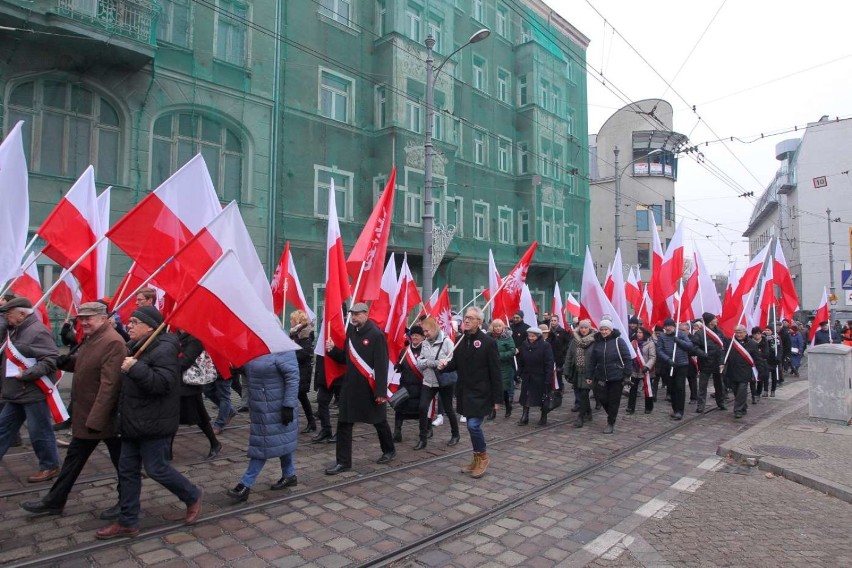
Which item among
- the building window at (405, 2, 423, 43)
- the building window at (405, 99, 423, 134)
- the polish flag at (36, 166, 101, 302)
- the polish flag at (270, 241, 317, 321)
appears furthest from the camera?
the building window at (405, 2, 423, 43)

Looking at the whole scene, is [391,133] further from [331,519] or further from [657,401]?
[331,519]

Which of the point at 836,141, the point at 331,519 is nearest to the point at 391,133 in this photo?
the point at 331,519

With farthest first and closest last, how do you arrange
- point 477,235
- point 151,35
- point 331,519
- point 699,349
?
point 477,235, point 151,35, point 699,349, point 331,519

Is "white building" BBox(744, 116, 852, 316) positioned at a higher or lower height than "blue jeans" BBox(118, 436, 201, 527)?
higher

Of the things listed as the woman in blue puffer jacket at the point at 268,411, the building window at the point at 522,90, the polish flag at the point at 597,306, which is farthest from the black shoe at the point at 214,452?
the building window at the point at 522,90

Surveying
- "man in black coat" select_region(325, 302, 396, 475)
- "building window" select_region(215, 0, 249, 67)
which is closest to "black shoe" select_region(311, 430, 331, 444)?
"man in black coat" select_region(325, 302, 396, 475)

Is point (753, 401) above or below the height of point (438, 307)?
below

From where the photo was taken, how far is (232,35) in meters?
17.2

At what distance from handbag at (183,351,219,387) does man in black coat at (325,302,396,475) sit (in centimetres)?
167

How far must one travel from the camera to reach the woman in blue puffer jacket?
17.9 ft

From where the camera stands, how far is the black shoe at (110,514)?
4906 mm

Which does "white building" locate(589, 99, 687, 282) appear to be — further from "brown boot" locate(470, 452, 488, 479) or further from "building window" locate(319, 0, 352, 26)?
"brown boot" locate(470, 452, 488, 479)

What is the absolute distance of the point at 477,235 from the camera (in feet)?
83.2

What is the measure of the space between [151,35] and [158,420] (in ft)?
43.9
